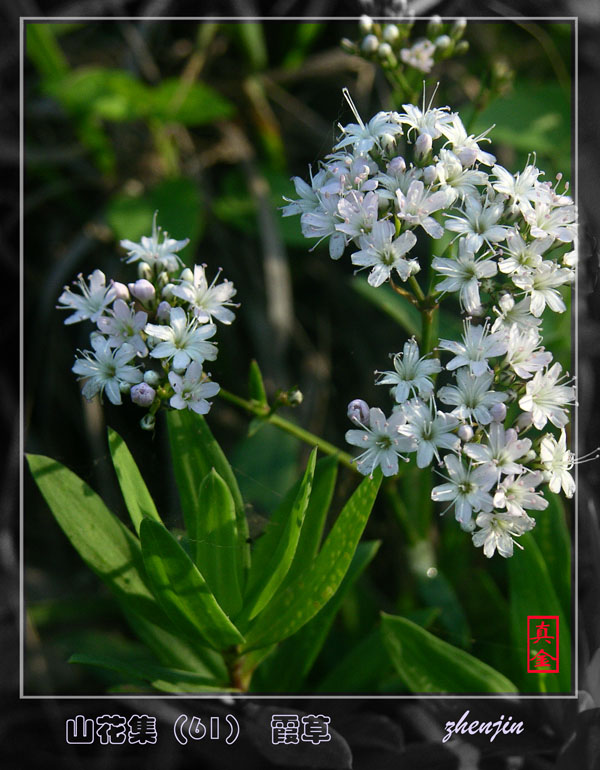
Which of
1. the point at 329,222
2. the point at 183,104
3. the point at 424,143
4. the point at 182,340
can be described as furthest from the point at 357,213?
the point at 183,104

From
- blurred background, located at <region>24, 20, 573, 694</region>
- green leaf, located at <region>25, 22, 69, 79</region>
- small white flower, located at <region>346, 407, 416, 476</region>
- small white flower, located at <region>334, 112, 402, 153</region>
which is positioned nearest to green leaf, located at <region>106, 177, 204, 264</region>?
blurred background, located at <region>24, 20, 573, 694</region>

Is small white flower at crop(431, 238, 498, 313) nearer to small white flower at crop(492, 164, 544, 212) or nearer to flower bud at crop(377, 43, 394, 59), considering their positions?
small white flower at crop(492, 164, 544, 212)

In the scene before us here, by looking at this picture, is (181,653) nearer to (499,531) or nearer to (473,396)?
(499,531)

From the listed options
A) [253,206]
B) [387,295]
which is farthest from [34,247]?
[387,295]

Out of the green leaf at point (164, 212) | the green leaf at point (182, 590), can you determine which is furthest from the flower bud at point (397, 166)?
the green leaf at point (164, 212)

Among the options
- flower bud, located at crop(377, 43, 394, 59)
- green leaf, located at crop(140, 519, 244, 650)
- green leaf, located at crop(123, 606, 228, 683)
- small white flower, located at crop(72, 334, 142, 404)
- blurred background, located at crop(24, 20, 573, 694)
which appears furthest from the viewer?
blurred background, located at crop(24, 20, 573, 694)

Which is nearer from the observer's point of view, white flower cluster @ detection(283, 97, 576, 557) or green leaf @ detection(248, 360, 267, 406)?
white flower cluster @ detection(283, 97, 576, 557)

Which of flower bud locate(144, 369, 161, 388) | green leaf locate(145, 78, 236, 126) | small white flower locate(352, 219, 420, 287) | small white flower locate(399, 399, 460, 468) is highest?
green leaf locate(145, 78, 236, 126)
